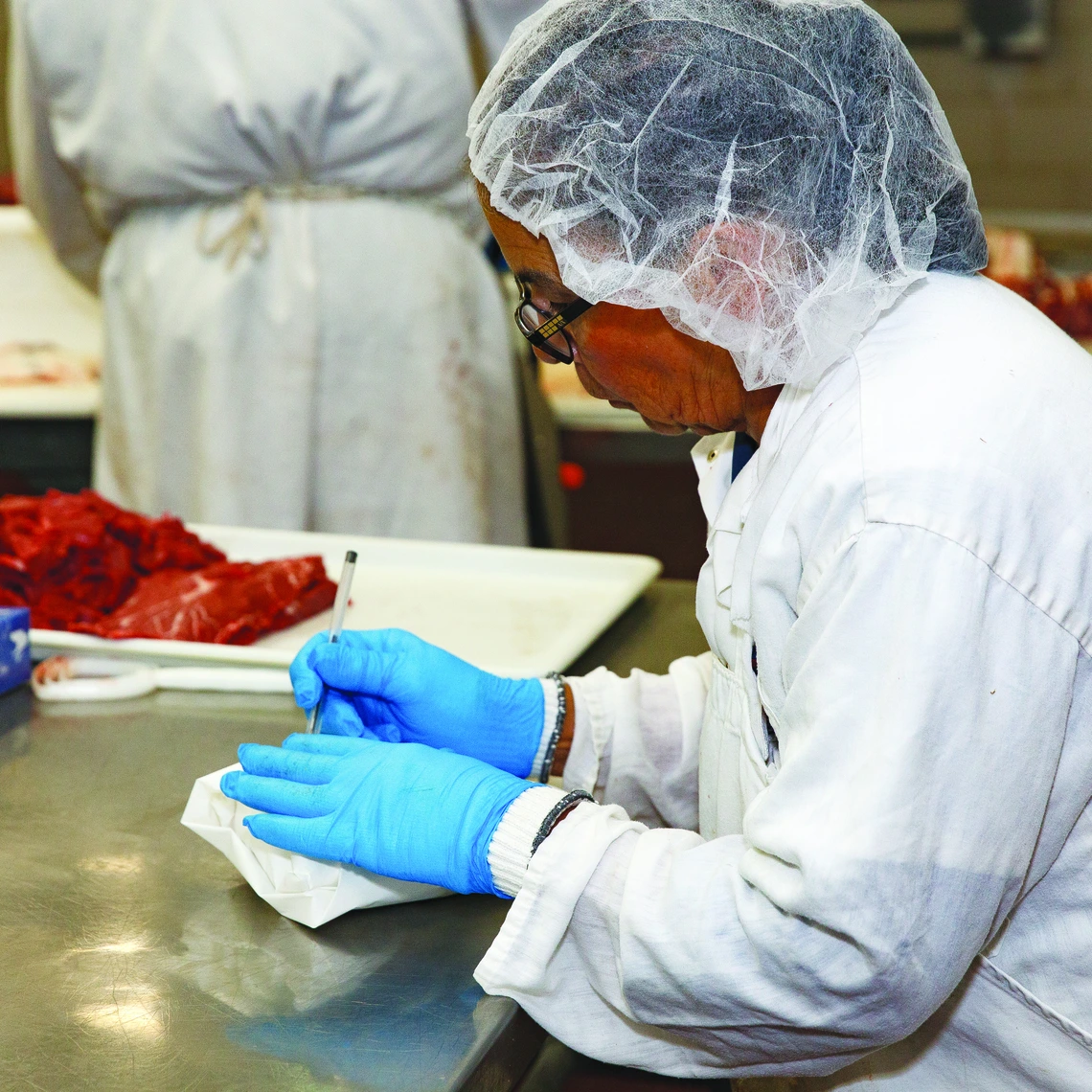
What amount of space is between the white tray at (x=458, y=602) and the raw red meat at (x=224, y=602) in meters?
0.03

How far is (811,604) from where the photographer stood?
3.26 feet

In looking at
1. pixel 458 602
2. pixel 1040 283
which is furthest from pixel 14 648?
pixel 1040 283

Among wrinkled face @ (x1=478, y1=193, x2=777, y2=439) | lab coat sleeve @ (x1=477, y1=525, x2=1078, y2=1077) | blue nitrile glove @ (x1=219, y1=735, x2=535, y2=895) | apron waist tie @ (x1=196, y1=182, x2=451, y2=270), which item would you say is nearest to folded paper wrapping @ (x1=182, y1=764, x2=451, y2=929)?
blue nitrile glove @ (x1=219, y1=735, x2=535, y2=895)

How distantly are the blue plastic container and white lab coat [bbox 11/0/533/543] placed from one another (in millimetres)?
1239

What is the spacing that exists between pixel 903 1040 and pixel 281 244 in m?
2.24

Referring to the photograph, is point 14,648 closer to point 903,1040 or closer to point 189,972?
point 189,972

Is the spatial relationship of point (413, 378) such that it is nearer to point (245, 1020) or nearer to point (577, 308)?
point (577, 308)

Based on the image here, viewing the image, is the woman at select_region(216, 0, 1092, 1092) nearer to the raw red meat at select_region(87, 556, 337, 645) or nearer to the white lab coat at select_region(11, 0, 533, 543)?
the raw red meat at select_region(87, 556, 337, 645)

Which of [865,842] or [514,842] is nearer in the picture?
[865,842]

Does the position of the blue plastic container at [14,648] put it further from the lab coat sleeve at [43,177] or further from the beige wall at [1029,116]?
the beige wall at [1029,116]

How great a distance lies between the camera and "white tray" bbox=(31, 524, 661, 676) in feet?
5.73

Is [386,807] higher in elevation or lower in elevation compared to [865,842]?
lower

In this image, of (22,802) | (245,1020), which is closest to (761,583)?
(245,1020)

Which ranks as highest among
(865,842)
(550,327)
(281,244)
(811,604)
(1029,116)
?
(550,327)
